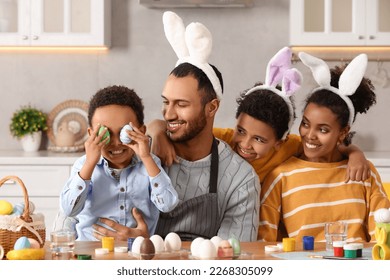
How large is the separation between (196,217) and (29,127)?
2756 mm

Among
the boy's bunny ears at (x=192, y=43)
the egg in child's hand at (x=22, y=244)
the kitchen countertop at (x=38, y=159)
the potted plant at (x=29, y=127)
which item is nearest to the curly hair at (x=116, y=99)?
the boy's bunny ears at (x=192, y=43)

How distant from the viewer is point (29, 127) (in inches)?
209

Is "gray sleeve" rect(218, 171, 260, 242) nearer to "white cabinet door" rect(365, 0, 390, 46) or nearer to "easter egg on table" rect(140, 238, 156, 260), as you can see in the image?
"easter egg on table" rect(140, 238, 156, 260)

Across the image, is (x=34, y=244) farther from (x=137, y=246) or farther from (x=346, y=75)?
(x=346, y=75)

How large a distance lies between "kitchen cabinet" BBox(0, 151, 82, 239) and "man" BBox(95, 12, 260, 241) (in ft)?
7.15

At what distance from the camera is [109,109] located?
266 centimetres

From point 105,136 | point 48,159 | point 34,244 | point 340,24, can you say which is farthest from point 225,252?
point 340,24

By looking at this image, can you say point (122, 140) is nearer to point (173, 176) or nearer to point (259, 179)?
point (173, 176)

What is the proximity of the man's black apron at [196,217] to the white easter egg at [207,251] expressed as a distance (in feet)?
1.98

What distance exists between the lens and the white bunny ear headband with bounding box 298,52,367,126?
2883 millimetres

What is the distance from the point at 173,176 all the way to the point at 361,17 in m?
2.64

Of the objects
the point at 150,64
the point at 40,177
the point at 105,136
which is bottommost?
the point at 40,177

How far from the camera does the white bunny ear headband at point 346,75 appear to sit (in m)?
2.88

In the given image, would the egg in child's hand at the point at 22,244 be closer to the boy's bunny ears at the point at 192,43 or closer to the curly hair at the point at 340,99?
the boy's bunny ears at the point at 192,43
